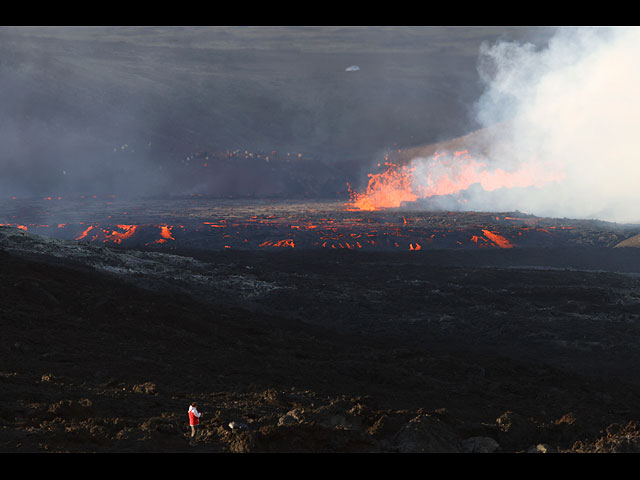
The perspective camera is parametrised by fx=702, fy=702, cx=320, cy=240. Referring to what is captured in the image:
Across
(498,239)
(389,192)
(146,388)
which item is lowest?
(146,388)

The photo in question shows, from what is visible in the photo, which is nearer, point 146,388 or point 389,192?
point 146,388

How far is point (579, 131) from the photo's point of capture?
7781 cm

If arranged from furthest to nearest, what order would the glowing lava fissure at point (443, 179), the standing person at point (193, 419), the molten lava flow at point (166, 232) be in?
1. the glowing lava fissure at point (443, 179)
2. the molten lava flow at point (166, 232)
3. the standing person at point (193, 419)

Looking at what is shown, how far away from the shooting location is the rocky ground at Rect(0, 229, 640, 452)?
1348cm

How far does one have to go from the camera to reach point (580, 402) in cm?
1823

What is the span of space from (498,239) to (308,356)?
121ft

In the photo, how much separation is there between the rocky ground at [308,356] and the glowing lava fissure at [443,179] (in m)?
43.8

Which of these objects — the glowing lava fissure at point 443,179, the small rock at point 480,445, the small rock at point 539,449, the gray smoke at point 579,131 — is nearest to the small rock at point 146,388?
the small rock at point 480,445

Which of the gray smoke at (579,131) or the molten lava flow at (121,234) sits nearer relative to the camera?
the molten lava flow at (121,234)

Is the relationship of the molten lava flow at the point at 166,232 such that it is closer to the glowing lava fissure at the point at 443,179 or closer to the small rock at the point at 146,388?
the glowing lava fissure at the point at 443,179

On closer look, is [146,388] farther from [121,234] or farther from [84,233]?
[84,233]

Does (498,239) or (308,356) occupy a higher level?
(498,239)

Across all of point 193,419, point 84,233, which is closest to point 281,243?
point 84,233

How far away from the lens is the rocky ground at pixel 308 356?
1348 centimetres
